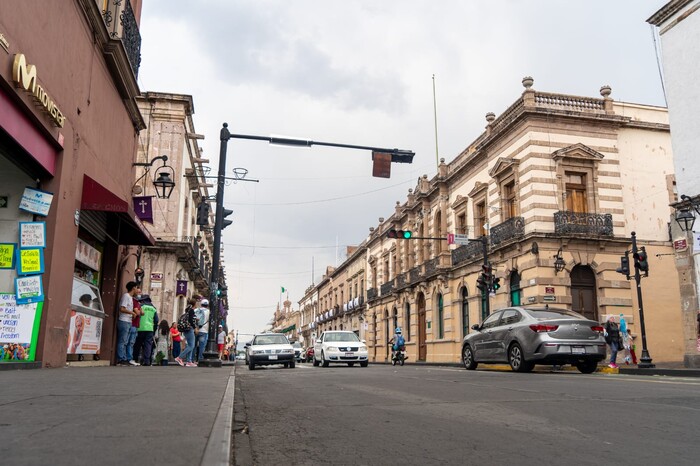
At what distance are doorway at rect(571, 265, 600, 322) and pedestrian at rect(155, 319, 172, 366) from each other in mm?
16024

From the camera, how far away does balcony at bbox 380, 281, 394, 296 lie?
43078 millimetres

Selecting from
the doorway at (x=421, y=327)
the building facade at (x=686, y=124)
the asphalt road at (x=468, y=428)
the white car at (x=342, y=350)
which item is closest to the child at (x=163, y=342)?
the white car at (x=342, y=350)

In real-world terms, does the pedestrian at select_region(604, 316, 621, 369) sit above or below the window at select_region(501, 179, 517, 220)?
below

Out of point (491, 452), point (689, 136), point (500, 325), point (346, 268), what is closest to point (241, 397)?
point (491, 452)

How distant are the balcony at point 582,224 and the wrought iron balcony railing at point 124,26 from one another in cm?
1693

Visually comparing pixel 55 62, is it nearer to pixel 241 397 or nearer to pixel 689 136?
pixel 241 397

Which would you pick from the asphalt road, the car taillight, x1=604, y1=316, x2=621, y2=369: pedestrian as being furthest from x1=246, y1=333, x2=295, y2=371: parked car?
the asphalt road

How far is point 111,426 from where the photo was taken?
3.36m

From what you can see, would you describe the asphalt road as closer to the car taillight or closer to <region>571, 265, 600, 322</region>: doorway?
the car taillight

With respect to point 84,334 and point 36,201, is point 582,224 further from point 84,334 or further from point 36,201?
point 36,201

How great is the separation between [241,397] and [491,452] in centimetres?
441

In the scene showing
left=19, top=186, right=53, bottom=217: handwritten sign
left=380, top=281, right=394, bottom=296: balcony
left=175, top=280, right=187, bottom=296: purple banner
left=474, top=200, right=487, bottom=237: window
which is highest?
left=474, top=200, right=487, bottom=237: window

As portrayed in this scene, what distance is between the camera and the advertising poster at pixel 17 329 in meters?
8.59

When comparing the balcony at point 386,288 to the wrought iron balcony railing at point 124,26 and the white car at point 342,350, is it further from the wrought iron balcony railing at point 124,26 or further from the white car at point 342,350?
the wrought iron balcony railing at point 124,26
